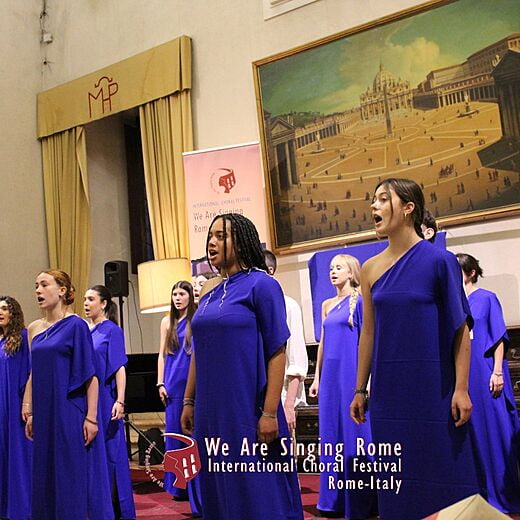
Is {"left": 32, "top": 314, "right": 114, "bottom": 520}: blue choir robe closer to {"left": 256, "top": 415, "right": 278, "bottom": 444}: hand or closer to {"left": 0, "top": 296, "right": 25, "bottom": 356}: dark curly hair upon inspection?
{"left": 0, "top": 296, "right": 25, "bottom": 356}: dark curly hair

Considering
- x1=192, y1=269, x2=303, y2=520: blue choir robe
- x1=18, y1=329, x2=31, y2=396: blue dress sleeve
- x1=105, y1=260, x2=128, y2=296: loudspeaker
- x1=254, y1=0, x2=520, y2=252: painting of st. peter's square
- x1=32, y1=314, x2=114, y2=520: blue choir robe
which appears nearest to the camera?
x1=192, y1=269, x2=303, y2=520: blue choir robe

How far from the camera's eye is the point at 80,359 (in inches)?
164

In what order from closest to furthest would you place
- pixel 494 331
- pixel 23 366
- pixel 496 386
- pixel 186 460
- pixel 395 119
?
pixel 186 460, pixel 496 386, pixel 494 331, pixel 23 366, pixel 395 119

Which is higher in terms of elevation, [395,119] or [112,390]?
[395,119]

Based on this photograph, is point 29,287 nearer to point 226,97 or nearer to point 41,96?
point 41,96

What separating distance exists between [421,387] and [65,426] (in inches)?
84.2

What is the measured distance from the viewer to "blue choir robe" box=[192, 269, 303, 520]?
2.84 meters

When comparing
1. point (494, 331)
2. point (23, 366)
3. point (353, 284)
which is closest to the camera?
point (494, 331)

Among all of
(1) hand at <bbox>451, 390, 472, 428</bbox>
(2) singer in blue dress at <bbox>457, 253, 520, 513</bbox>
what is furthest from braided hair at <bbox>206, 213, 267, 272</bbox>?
(2) singer in blue dress at <bbox>457, 253, 520, 513</bbox>

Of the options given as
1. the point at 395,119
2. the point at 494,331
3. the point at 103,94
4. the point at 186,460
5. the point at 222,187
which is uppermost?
the point at 103,94

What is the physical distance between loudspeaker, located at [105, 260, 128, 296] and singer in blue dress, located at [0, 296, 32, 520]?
3.17 m

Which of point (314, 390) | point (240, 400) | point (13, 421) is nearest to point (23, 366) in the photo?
point (13, 421)

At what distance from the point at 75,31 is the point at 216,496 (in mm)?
8268

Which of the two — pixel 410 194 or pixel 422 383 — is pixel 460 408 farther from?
pixel 410 194
